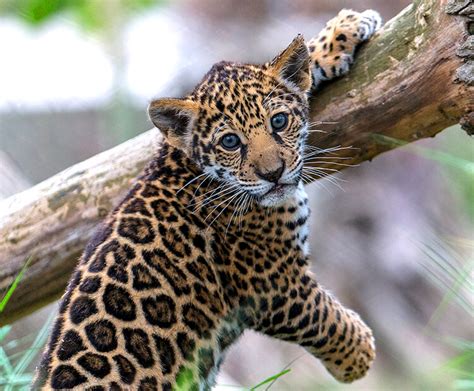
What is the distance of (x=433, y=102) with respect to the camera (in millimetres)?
5461

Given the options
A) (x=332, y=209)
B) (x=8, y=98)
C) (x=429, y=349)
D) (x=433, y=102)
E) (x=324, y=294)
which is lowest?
(x=429, y=349)

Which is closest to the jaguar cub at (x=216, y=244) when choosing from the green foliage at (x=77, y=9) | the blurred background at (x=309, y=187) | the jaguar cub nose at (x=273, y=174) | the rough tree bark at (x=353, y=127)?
the jaguar cub nose at (x=273, y=174)

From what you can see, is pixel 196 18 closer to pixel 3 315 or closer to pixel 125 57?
pixel 125 57

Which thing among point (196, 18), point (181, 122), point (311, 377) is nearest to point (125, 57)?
point (181, 122)

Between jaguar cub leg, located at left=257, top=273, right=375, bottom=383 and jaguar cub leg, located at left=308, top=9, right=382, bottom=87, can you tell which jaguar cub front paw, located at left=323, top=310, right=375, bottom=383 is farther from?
jaguar cub leg, located at left=308, top=9, right=382, bottom=87

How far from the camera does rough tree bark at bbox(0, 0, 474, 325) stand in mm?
5266

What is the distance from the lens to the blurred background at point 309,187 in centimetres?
441

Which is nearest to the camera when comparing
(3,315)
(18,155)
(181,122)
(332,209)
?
(181,122)

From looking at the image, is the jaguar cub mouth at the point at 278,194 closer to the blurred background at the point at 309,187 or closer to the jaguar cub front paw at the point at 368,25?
the blurred background at the point at 309,187

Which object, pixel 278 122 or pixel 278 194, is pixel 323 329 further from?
pixel 278 122

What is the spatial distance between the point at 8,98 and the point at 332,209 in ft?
23.2

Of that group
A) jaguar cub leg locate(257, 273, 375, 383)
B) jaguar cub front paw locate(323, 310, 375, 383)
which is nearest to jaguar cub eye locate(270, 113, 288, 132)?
jaguar cub leg locate(257, 273, 375, 383)

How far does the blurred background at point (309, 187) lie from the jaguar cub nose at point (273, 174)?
0.89 m

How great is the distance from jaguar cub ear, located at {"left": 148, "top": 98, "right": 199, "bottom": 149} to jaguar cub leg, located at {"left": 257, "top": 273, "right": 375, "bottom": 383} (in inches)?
50.4
